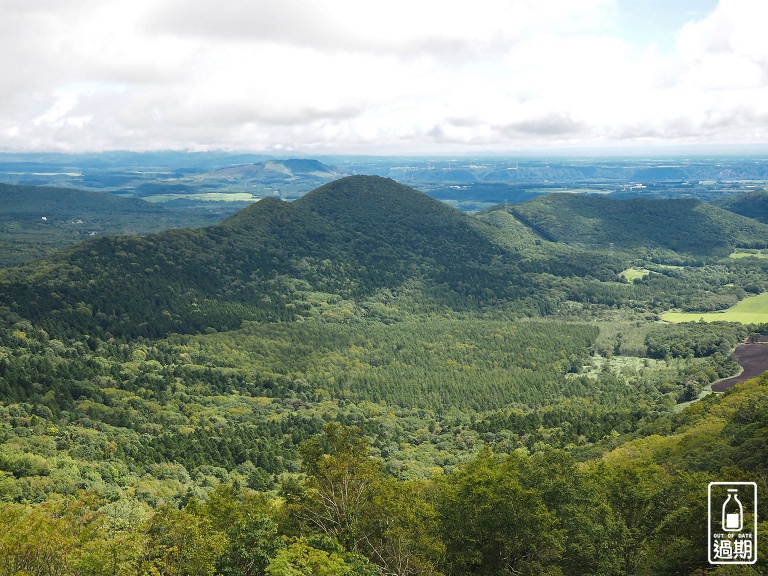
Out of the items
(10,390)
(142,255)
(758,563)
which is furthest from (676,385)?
(142,255)

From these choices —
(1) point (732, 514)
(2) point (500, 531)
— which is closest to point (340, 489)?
(2) point (500, 531)

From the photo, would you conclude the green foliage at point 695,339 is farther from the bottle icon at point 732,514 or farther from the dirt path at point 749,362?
the bottle icon at point 732,514

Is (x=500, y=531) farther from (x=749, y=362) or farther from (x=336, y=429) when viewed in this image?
(x=749, y=362)

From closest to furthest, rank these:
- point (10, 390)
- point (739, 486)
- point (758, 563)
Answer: point (758, 563) → point (739, 486) → point (10, 390)

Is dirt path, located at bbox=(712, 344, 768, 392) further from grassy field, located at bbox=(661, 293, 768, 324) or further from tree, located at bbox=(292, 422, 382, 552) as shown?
tree, located at bbox=(292, 422, 382, 552)

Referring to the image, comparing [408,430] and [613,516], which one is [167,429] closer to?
[408,430]
